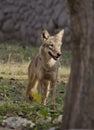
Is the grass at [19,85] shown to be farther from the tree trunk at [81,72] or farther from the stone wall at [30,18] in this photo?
the tree trunk at [81,72]

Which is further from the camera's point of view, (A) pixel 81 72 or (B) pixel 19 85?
(B) pixel 19 85

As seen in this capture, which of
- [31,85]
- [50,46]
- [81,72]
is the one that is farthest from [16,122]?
[50,46]

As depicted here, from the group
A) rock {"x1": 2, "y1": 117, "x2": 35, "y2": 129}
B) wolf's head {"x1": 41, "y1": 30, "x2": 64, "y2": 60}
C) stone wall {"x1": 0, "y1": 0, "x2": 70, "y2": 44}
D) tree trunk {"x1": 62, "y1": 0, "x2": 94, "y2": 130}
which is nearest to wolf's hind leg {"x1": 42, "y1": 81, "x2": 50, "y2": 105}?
wolf's head {"x1": 41, "y1": 30, "x2": 64, "y2": 60}

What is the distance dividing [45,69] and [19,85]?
1676 millimetres

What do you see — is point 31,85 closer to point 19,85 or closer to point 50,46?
point 50,46

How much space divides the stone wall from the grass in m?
0.43

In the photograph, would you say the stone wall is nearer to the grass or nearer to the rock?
the grass

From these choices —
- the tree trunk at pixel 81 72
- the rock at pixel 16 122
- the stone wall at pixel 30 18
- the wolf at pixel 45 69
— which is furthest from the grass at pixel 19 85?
the tree trunk at pixel 81 72

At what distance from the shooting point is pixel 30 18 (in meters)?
19.3

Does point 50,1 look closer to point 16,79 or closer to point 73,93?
point 16,79

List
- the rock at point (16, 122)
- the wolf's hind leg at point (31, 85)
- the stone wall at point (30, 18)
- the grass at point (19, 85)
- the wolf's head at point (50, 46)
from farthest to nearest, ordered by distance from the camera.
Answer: the stone wall at point (30, 18), the wolf's head at point (50, 46), the wolf's hind leg at point (31, 85), the grass at point (19, 85), the rock at point (16, 122)

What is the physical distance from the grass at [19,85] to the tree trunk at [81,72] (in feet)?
4.32

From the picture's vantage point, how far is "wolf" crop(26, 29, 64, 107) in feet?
34.8

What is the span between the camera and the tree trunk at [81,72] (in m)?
5.93
